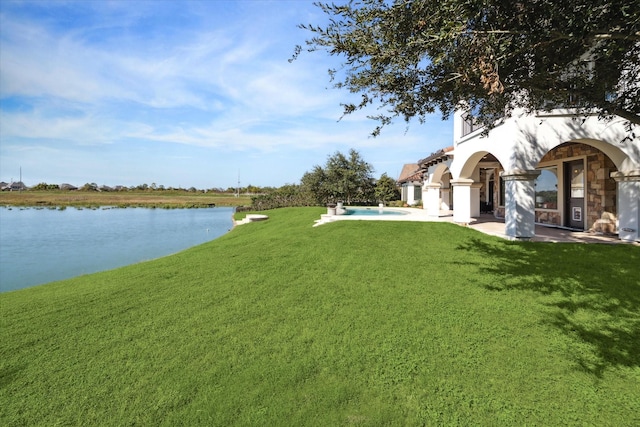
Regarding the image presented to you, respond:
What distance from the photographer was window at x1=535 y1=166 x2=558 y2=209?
14588 millimetres

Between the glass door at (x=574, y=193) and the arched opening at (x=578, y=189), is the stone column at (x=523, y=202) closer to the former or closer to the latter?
the arched opening at (x=578, y=189)

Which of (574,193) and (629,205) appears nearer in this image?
(629,205)

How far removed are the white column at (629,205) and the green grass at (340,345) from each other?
5.05 ft

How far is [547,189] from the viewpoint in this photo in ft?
49.5

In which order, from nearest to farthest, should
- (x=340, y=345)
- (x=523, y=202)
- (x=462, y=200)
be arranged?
(x=340, y=345) < (x=523, y=202) < (x=462, y=200)

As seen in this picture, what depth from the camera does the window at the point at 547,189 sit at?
14.6 metres

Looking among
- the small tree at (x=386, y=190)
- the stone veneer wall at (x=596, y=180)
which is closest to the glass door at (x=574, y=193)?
the stone veneer wall at (x=596, y=180)

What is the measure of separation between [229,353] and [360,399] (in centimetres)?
212

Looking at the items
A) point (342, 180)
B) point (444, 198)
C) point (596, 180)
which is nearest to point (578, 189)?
point (596, 180)

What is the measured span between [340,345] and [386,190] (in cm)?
3804

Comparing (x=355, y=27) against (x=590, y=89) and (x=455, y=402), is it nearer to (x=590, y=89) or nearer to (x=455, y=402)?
(x=590, y=89)

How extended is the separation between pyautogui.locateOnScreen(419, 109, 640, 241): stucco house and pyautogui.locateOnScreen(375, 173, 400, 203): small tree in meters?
24.0

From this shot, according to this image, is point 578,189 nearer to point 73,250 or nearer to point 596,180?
point 596,180

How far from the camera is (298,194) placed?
40.3 metres
